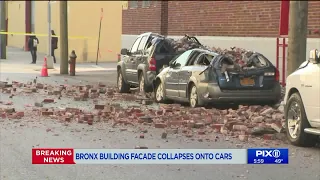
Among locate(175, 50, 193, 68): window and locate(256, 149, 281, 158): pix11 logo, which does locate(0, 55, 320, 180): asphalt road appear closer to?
locate(256, 149, 281, 158): pix11 logo

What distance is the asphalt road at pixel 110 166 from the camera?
7.14 metres

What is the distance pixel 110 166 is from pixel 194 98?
5.97 metres

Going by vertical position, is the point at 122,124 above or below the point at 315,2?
below

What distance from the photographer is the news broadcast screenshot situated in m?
7.04

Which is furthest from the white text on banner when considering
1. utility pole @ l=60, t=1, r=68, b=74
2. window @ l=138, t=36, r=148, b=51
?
utility pole @ l=60, t=1, r=68, b=74

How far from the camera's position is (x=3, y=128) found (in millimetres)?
10508

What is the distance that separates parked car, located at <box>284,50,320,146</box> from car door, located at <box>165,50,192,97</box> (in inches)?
195

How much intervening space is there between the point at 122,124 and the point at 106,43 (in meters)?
26.8

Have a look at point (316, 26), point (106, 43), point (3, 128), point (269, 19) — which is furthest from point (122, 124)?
point (106, 43)

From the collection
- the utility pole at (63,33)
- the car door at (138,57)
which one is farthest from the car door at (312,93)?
the utility pole at (63,33)

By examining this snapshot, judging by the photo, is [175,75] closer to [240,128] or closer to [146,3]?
[240,128]

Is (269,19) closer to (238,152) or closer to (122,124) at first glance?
(122,124)

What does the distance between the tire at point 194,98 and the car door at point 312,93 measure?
440 cm

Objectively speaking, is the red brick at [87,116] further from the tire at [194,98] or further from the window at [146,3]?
the window at [146,3]
